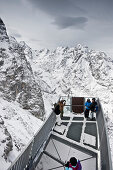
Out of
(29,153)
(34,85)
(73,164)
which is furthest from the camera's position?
(34,85)

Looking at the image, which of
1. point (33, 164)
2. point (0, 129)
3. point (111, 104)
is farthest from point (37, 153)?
point (111, 104)

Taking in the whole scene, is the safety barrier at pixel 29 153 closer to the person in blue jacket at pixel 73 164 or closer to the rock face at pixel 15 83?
the person in blue jacket at pixel 73 164

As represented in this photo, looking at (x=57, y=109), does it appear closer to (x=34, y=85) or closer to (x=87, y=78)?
(x=34, y=85)

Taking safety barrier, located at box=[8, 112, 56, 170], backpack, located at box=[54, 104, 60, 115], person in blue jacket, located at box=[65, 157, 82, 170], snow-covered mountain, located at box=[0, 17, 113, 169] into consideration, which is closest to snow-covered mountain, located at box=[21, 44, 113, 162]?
snow-covered mountain, located at box=[0, 17, 113, 169]

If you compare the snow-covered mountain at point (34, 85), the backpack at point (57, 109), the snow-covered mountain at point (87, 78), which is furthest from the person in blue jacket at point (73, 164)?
the snow-covered mountain at point (87, 78)

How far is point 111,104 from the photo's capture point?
13188cm

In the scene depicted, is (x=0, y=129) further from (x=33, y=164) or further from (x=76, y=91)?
(x=76, y=91)

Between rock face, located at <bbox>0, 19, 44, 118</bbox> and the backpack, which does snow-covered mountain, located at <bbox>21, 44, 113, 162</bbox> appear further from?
the backpack

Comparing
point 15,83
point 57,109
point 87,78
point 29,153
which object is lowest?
point 29,153

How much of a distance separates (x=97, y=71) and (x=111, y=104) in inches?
1791

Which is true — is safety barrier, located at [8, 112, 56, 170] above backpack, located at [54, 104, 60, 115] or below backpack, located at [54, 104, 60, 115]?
below

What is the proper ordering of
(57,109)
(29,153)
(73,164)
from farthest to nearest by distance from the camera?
(57,109), (29,153), (73,164)

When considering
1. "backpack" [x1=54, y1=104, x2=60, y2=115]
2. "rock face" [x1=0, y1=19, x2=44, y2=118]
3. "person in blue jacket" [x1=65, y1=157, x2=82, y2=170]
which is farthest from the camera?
"rock face" [x1=0, y1=19, x2=44, y2=118]

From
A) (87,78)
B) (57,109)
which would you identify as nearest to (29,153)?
(57,109)
